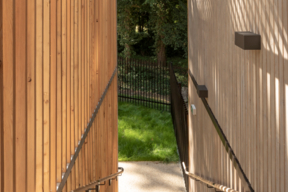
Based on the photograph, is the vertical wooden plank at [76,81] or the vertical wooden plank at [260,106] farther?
the vertical wooden plank at [76,81]

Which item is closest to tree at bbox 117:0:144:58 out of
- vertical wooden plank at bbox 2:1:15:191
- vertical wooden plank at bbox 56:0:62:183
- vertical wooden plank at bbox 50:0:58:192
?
vertical wooden plank at bbox 56:0:62:183

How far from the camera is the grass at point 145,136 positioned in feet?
32.7

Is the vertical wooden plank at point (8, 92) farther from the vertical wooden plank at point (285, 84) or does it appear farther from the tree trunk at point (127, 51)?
the tree trunk at point (127, 51)

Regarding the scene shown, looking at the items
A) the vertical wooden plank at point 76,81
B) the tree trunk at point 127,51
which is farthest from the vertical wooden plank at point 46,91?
the tree trunk at point 127,51

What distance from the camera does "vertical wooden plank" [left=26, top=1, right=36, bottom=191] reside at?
1762 millimetres

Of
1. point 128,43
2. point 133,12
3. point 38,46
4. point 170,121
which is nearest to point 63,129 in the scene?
point 38,46

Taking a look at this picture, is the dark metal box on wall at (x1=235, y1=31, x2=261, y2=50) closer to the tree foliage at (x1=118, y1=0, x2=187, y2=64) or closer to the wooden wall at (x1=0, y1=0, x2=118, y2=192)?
the wooden wall at (x1=0, y1=0, x2=118, y2=192)

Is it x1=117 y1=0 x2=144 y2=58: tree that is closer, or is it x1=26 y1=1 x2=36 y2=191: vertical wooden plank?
x1=26 y1=1 x2=36 y2=191: vertical wooden plank

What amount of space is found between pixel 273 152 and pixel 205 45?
3315 mm

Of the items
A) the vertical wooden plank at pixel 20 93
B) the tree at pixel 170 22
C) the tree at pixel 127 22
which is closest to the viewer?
the vertical wooden plank at pixel 20 93

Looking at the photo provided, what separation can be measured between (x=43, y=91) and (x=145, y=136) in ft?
30.3

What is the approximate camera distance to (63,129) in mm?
2729

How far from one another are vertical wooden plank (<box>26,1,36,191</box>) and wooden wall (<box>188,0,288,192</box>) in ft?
3.84

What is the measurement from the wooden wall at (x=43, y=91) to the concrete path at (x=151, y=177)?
4326 millimetres
